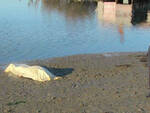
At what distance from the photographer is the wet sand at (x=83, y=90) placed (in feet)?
23.6

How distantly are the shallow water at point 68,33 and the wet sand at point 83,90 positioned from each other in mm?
4285

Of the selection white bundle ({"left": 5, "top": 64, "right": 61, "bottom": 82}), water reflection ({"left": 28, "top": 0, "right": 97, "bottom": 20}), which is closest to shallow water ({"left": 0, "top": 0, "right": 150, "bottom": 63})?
water reflection ({"left": 28, "top": 0, "right": 97, "bottom": 20})

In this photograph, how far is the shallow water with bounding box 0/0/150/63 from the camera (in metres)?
17.1

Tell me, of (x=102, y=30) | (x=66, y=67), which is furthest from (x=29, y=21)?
(x=66, y=67)

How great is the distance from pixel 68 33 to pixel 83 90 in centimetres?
1354

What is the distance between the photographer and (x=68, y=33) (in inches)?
866

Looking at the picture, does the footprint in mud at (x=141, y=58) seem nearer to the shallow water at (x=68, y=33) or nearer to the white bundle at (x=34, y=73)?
the shallow water at (x=68, y=33)

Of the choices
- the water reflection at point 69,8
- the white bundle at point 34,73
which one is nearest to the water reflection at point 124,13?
the water reflection at point 69,8

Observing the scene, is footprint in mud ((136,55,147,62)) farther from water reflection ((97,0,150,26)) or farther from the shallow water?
water reflection ((97,0,150,26))

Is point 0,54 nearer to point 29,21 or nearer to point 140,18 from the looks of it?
point 29,21

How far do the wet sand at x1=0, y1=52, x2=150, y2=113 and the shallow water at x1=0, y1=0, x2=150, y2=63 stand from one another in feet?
14.1

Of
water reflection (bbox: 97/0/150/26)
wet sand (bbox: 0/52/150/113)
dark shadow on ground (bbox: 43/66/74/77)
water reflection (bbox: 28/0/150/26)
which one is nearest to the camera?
wet sand (bbox: 0/52/150/113)

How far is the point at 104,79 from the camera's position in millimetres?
10109

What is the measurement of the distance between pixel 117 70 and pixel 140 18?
2048cm
